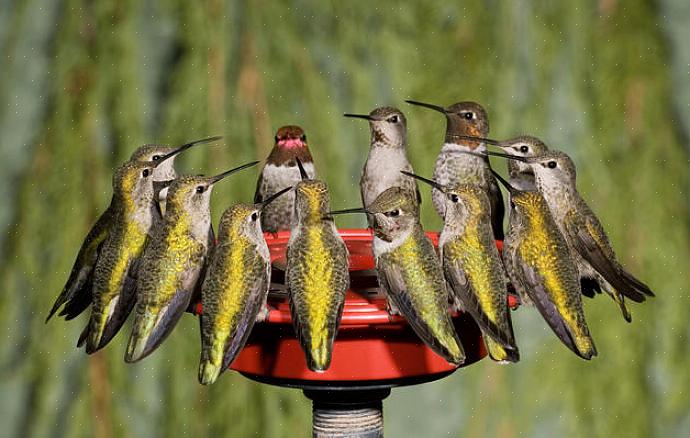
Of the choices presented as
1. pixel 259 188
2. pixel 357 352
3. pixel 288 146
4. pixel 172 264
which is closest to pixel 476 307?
pixel 357 352

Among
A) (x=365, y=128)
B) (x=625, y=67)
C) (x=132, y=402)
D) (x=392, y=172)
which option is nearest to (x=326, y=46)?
(x=365, y=128)

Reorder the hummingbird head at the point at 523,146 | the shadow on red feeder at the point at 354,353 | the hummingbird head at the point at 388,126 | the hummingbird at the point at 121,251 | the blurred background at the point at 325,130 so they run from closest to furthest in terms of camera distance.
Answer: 1. the shadow on red feeder at the point at 354,353
2. the hummingbird at the point at 121,251
3. the hummingbird head at the point at 523,146
4. the hummingbird head at the point at 388,126
5. the blurred background at the point at 325,130

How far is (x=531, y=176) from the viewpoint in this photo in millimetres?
2000

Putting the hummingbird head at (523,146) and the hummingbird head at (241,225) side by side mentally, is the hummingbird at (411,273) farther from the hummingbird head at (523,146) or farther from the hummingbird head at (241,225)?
the hummingbird head at (523,146)

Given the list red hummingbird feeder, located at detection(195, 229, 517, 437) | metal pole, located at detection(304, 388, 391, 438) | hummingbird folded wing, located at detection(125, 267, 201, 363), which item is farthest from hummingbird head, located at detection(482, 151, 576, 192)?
hummingbird folded wing, located at detection(125, 267, 201, 363)

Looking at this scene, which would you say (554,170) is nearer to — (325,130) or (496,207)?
(496,207)

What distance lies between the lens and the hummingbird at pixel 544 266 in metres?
1.65

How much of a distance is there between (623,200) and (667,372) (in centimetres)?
40

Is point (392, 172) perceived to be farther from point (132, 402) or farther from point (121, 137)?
point (132, 402)

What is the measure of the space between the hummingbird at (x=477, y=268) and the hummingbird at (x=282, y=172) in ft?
1.82

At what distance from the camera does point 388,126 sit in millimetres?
2121

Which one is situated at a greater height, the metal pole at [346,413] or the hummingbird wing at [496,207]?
the hummingbird wing at [496,207]

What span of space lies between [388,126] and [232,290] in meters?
0.68

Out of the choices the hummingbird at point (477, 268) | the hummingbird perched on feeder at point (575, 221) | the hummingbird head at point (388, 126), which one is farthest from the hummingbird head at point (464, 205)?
the hummingbird head at point (388, 126)
